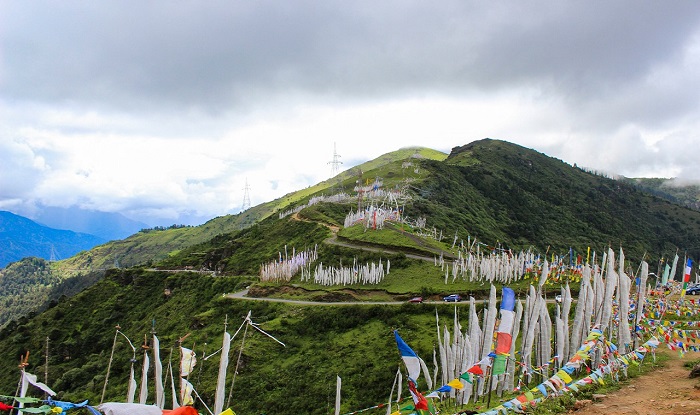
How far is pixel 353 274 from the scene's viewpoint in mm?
62062

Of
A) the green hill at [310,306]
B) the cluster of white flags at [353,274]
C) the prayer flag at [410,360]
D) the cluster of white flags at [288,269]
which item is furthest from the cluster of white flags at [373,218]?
the prayer flag at [410,360]

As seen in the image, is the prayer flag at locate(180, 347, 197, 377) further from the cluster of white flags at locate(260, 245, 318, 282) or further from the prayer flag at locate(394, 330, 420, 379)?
the cluster of white flags at locate(260, 245, 318, 282)

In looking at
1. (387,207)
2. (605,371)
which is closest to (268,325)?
(605,371)

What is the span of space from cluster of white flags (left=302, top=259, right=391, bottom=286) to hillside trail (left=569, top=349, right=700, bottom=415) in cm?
4033

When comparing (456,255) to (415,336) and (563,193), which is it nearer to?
(415,336)

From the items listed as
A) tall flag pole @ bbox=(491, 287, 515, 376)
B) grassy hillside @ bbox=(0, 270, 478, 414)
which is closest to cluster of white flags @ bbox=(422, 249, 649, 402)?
tall flag pole @ bbox=(491, 287, 515, 376)

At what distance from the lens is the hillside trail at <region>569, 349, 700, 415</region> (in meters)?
15.1

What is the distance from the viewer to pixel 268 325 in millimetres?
53562

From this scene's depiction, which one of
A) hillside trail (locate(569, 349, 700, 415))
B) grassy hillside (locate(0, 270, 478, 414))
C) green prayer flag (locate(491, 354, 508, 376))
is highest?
green prayer flag (locate(491, 354, 508, 376))

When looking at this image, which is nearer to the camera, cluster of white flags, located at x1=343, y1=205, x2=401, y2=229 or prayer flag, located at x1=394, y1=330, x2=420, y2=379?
prayer flag, located at x1=394, y1=330, x2=420, y2=379

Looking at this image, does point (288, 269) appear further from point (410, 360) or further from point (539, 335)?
point (410, 360)

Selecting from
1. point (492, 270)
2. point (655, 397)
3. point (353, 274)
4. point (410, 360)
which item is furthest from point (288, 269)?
point (655, 397)

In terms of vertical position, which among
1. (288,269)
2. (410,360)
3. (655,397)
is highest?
(288,269)

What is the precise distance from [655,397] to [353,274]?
153 feet
